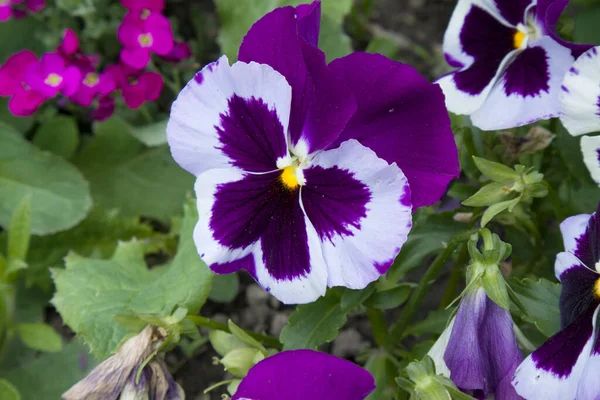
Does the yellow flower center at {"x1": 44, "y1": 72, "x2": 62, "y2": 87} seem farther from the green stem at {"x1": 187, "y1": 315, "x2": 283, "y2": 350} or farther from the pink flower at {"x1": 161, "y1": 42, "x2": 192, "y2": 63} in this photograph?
the green stem at {"x1": 187, "y1": 315, "x2": 283, "y2": 350}

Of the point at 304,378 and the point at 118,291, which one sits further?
the point at 118,291

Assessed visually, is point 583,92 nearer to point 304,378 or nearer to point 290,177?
point 290,177

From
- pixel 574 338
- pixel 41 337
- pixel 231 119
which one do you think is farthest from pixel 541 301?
pixel 41 337

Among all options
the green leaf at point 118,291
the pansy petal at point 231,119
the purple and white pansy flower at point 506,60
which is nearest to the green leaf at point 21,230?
the green leaf at point 118,291

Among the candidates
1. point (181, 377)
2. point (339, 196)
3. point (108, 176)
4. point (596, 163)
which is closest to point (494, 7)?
point (596, 163)

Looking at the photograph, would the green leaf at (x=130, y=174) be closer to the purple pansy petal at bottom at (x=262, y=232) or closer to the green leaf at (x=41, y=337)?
the green leaf at (x=41, y=337)

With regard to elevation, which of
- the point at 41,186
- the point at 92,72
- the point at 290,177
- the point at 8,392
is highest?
the point at 290,177

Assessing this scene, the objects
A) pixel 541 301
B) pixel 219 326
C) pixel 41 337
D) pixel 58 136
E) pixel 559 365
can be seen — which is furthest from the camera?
pixel 58 136

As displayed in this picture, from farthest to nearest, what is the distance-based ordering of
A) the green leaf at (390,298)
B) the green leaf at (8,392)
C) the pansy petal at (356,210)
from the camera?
the green leaf at (8,392) → the green leaf at (390,298) → the pansy petal at (356,210)
